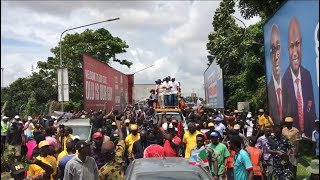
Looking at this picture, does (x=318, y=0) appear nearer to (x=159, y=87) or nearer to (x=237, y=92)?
(x=159, y=87)

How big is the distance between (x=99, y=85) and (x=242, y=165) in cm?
1463

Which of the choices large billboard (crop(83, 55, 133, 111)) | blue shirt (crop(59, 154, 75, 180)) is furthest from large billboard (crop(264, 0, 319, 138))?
large billboard (crop(83, 55, 133, 111))

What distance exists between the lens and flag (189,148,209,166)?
5.68 meters

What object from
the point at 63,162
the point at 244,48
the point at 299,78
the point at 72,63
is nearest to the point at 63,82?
the point at 244,48

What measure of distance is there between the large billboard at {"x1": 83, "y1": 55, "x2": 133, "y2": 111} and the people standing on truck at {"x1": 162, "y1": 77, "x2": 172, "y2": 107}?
119 inches

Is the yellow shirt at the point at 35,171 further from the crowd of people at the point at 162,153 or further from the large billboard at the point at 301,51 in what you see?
the large billboard at the point at 301,51

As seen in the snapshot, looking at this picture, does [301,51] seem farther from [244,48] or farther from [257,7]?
[244,48]

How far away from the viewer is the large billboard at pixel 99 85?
17.9 metres

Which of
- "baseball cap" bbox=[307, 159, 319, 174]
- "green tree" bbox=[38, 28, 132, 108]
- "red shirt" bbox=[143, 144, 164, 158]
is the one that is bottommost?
"red shirt" bbox=[143, 144, 164, 158]

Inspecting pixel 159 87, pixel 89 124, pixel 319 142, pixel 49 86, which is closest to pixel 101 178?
pixel 319 142

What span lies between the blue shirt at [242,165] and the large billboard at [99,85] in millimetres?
11850

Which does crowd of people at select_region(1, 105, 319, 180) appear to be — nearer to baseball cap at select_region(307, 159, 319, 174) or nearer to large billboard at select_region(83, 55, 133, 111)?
baseball cap at select_region(307, 159, 319, 174)

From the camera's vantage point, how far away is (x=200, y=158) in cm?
627

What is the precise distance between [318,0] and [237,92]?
25422mm
